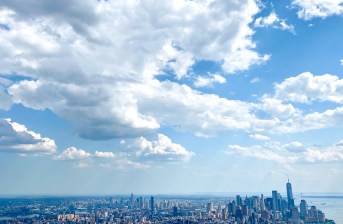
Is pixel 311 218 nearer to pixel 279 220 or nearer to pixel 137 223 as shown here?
pixel 279 220

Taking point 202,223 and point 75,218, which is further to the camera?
point 75,218

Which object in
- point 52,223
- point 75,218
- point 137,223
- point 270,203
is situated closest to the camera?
point 137,223

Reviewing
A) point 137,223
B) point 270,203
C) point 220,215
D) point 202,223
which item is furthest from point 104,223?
point 270,203

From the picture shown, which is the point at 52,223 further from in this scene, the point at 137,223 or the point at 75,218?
the point at 137,223

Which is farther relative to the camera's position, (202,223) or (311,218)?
(311,218)

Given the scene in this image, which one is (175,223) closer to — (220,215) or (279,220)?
(220,215)

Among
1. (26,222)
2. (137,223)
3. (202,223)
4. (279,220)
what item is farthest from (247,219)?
(26,222)

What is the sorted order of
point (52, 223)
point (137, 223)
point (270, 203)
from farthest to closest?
point (270, 203) < point (52, 223) < point (137, 223)
